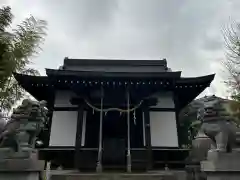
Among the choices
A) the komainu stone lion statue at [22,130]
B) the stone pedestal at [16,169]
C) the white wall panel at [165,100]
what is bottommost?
the stone pedestal at [16,169]

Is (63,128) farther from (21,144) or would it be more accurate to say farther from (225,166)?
(225,166)

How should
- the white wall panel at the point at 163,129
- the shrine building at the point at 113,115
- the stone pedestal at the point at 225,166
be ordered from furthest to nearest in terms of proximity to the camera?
the white wall panel at the point at 163,129 → the shrine building at the point at 113,115 → the stone pedestal at the point at 225,166

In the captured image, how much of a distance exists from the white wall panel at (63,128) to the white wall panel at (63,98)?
36 centimetres

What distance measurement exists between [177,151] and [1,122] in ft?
23.5

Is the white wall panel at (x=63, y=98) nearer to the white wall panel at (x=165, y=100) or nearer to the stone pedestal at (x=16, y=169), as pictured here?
the white wall panel at (x=165, y=100)

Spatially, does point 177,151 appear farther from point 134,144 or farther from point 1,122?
point 1,122

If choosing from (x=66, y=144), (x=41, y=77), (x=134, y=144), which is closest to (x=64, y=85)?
(x=41, y=77)

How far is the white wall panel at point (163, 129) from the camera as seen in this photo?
33.7ft

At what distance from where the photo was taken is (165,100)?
10.9m

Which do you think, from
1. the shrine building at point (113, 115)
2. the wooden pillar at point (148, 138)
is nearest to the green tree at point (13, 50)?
the shrine building at point (113, 115)

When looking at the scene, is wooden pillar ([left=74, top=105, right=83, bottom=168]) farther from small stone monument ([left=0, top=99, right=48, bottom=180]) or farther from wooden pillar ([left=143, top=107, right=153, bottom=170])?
small stone monument ([left=0, top=99, right=48, bottom=180])

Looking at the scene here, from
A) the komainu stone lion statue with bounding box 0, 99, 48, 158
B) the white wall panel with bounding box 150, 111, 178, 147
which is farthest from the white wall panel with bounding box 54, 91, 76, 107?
the komainu stone lion statue with bounding box 0, 99, 48, 158

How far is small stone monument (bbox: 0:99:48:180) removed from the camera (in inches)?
178

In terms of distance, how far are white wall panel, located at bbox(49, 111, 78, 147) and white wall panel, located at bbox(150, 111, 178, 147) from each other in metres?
3.33
